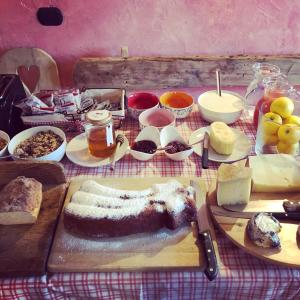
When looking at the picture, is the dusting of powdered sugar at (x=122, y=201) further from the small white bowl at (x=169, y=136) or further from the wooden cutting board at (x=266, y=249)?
the small white bowl at (x=169, y=136)

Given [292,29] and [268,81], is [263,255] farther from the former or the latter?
[292,29]

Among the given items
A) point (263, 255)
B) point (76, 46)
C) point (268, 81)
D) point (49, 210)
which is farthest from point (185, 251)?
point (76, 46)

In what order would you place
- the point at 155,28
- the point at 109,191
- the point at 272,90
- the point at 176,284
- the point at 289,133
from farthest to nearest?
1. the point at 155,28
2. the point at 272,90
3. the point at 289,133
4. the point at 109,191
5. the point at 176,284

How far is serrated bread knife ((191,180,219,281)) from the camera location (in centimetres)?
83

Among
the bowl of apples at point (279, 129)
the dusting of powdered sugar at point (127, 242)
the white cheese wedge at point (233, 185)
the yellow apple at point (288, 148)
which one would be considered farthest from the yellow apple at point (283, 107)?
the dusting of powdered sugar at point (127, 242)

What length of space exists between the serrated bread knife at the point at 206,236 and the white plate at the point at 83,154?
345 mm

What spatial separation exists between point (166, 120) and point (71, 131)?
1.34ft

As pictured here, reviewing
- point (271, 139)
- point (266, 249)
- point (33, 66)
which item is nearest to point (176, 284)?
point (266, 249)

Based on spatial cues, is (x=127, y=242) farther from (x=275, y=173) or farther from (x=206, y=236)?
(x=275, y=173)

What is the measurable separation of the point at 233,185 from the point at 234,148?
1.16 feet

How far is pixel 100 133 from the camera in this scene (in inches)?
47.9

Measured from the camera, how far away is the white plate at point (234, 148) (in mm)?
1224

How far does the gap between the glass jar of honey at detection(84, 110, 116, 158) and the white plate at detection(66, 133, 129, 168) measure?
0.08 feet

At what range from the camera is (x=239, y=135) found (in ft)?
4.41
